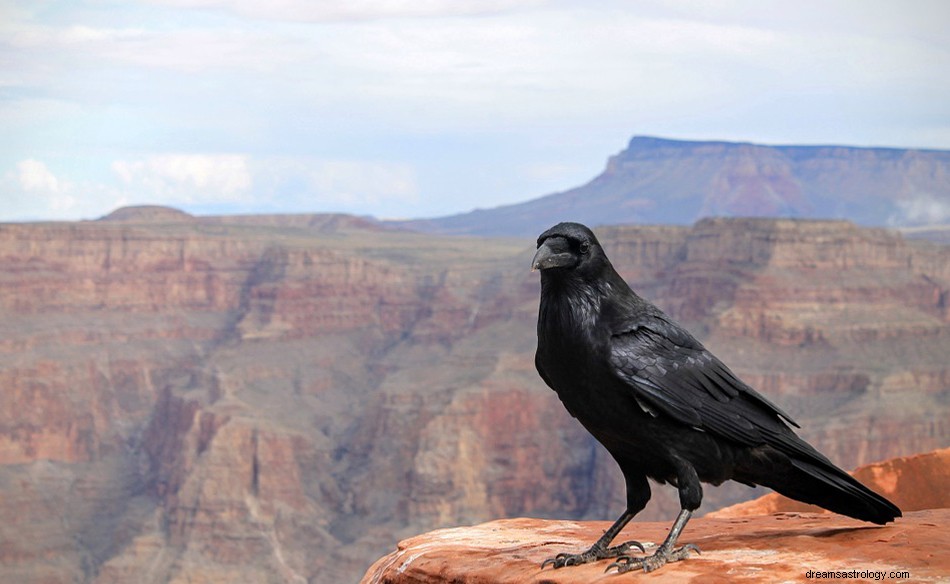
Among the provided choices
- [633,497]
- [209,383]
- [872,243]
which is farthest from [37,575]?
[633,497]

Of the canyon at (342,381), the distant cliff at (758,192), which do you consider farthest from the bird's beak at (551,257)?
the distant cliff at (758,192)

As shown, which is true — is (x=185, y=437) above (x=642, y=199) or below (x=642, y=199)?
below

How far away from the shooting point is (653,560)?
28.0ft

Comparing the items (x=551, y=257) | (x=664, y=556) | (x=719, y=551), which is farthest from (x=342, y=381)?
(x=551, y=257)

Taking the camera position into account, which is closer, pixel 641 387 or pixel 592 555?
pixel 641 387

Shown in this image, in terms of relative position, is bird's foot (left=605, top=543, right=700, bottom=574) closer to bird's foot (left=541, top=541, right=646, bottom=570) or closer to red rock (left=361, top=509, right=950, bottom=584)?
red rock (left=361, top=509, right=950, bottom=584)

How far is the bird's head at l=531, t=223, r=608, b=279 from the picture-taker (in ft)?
28.0

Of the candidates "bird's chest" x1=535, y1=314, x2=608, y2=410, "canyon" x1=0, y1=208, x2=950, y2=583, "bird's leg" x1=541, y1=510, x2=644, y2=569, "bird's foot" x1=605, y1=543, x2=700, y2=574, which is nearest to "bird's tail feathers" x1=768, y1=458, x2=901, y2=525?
"bird's foot" x1=605, y1=543, x2=700, y2=574

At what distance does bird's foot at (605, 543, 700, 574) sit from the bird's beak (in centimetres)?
187

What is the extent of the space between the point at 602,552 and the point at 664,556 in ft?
1.85

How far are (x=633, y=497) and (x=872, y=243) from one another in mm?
82807

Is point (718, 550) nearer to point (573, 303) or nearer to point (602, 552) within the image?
point (602, 552)

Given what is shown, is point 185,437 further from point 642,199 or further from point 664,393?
point 642,199

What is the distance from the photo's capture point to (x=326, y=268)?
106375 millimetres
